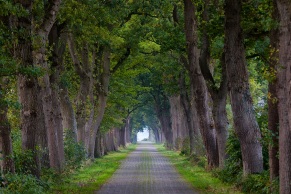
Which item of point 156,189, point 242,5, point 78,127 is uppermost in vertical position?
point 242,5

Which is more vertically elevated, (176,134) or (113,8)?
(113,8)

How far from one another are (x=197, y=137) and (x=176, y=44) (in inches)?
463

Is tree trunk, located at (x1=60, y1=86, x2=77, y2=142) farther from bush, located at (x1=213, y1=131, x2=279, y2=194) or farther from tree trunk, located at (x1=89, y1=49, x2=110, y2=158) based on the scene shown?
bush, located at (x1=213, y1=131, x2=279, y2=194)

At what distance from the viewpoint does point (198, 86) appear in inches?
1049

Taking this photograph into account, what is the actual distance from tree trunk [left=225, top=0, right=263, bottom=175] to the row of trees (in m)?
0.03

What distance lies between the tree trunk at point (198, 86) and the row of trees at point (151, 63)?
5 centimetres

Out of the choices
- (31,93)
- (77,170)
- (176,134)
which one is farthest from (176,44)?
(176,134)

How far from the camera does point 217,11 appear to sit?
69.9 ft

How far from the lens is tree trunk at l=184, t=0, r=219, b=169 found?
84.1 feet

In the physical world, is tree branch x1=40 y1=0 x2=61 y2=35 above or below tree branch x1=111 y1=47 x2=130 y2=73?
below

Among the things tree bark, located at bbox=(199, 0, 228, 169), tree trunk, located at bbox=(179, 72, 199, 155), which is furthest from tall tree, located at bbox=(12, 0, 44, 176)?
tree trunk, located at bbox=(179, 72, 199, 155)

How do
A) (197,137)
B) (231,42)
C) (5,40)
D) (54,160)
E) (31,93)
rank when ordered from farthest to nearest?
(197,137)
(54,160)
(231,42)
(31,93)
(5,40)

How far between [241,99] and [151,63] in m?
22.5

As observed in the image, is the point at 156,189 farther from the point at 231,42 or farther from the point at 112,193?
the point at 231,42
